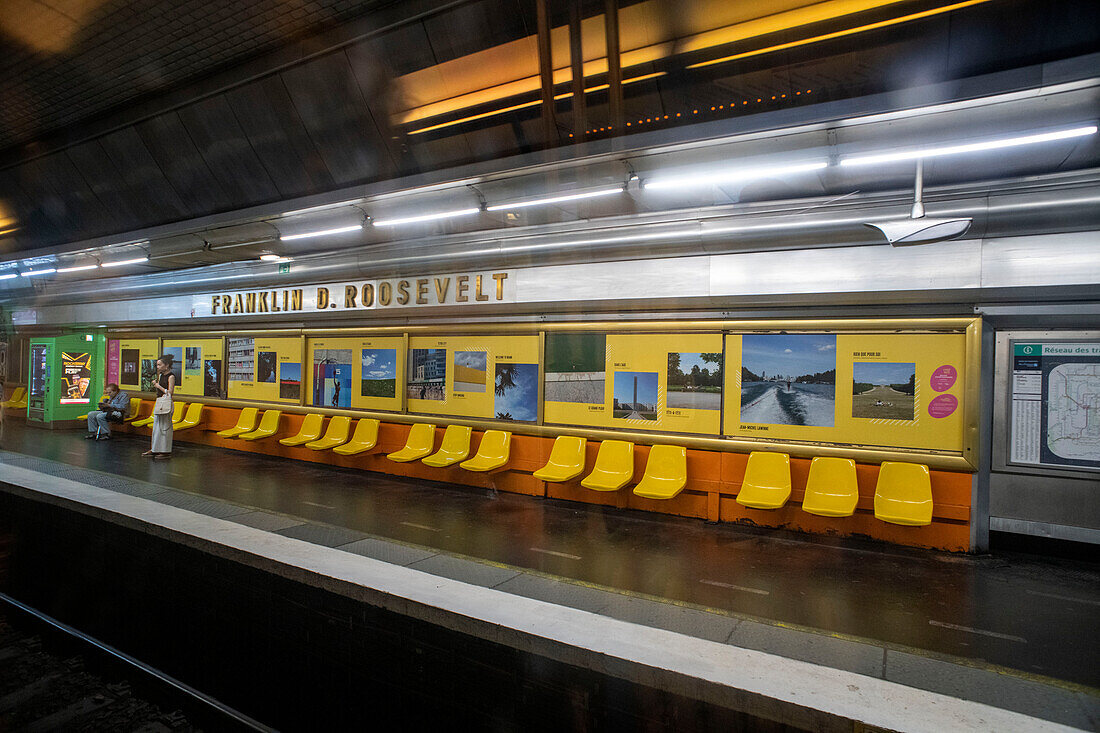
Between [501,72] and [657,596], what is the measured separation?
4216 millimetres

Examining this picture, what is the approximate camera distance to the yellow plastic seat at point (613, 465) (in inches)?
251

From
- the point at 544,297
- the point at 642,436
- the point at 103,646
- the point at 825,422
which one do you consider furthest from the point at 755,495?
the point at 103,646

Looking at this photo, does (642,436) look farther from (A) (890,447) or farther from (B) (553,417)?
(A) (890,447)

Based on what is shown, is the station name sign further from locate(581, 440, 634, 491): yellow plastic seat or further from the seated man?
the seated man

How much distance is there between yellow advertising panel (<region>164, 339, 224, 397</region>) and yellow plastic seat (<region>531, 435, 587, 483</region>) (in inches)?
314

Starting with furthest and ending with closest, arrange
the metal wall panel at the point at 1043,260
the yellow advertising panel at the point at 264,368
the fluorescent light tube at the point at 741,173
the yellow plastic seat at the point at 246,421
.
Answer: the yellow plastic seat at the point at 246,421 < the yellow advertising panel at the point at 264,368 < the metal wall panel at the point at 1043,260 < the fluorescent light tube at the point at 741,173

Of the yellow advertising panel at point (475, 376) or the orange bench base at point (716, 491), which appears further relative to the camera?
the yellow advertising panel at point (475, 376)

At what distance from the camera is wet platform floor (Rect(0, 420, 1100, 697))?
10.6 feet

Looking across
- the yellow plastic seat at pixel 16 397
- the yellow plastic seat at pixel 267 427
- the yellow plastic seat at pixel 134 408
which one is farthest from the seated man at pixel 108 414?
the yellow plastic seat at pixel 16 397

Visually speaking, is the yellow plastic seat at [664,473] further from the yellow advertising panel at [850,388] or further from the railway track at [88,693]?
the railway track at [88,693]

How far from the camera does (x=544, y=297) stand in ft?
22.8

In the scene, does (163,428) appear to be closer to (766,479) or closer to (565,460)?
(565,460)

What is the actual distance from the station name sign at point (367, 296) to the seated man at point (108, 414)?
11.2 feet

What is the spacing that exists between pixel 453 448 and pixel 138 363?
987cm
